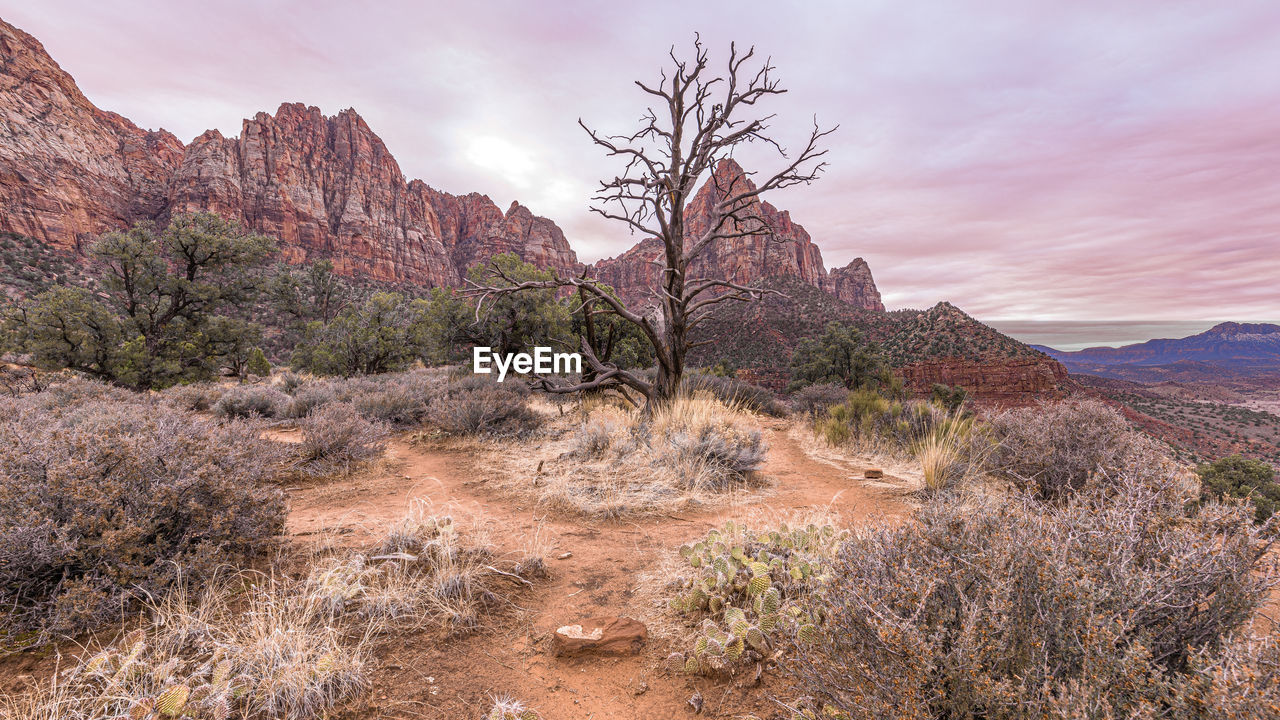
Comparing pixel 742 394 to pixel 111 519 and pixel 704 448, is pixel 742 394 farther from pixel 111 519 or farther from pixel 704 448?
pixel 111 519

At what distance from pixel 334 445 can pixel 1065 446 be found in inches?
334

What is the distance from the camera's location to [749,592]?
8.38ft

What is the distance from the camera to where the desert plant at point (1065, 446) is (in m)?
4.38

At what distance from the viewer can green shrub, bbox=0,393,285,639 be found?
2.11m

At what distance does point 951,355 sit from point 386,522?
41.3 m

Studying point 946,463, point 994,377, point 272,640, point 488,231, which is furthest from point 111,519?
point 488,231

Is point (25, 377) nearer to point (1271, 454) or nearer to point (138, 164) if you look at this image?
point (1271, 454)

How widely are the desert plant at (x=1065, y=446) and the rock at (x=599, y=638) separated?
3907 millimetres

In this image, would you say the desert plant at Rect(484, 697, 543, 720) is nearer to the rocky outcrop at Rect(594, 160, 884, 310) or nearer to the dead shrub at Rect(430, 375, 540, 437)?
the dead shrub at Rect(430, 375, 540, 437)

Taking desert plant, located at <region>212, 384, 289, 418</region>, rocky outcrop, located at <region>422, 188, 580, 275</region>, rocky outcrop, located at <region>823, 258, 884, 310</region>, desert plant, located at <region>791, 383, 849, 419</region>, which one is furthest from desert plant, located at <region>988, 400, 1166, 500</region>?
rocky outcrop, located at <region>823, 258, 884, 310</region>

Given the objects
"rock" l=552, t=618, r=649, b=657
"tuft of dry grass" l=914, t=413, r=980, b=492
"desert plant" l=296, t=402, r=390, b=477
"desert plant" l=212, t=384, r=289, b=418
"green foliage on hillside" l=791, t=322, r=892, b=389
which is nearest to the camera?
"rock" l=552, t=618, r=649, b=657

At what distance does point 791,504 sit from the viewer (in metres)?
4.93

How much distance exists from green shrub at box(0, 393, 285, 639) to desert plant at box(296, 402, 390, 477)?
96.7 inches

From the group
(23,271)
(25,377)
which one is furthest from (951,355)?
(23,271)
